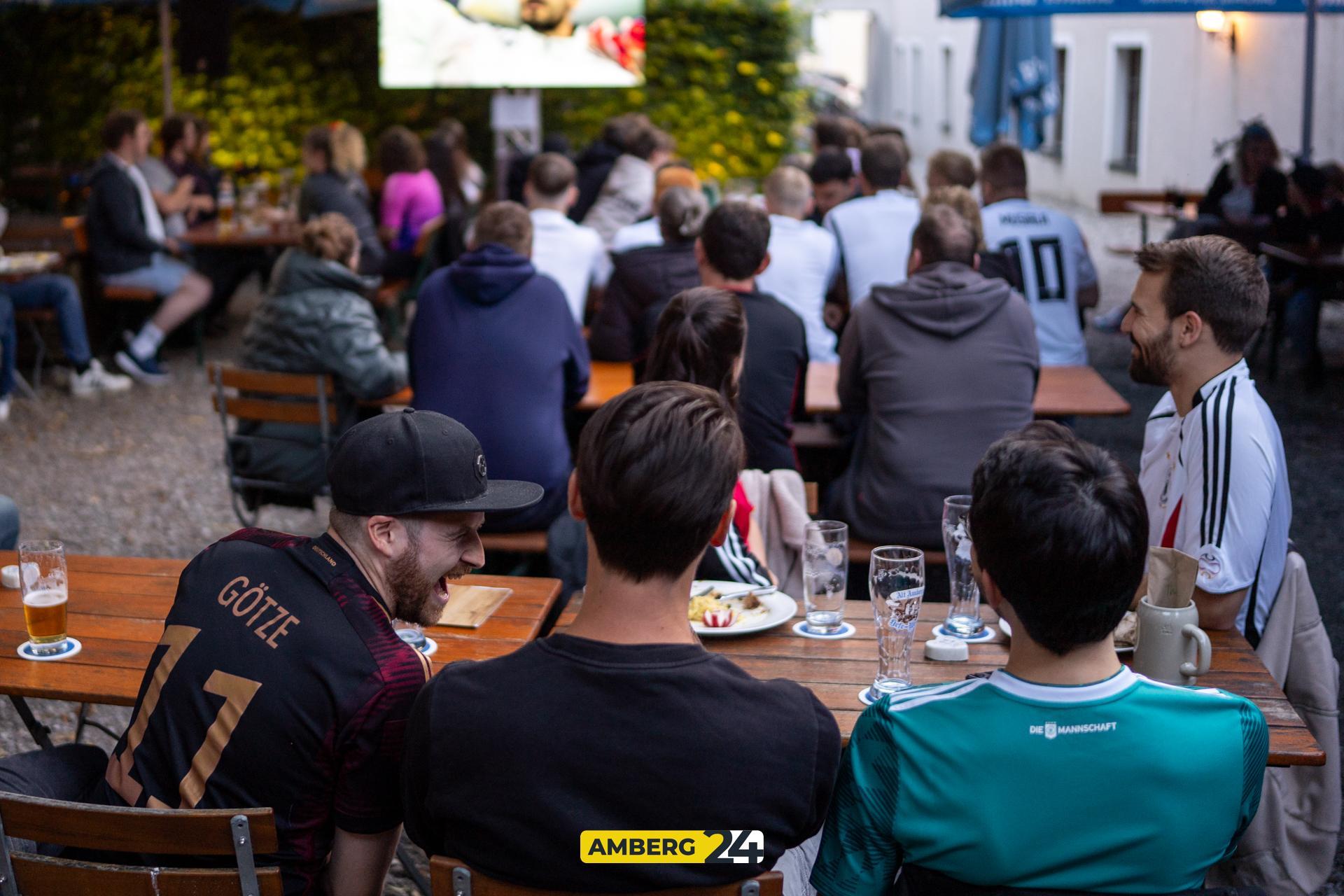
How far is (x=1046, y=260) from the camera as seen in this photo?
5656 mm

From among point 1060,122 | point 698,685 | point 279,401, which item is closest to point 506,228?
point 279,401

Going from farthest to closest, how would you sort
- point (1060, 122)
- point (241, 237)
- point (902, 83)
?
point (902, 83) < point (1060, 122) < point (241, 237)

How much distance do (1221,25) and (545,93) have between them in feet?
22.6

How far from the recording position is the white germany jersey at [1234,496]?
8.29ft

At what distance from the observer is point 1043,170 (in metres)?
20.3

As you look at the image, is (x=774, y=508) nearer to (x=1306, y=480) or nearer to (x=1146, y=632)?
(x=1146, y=632)

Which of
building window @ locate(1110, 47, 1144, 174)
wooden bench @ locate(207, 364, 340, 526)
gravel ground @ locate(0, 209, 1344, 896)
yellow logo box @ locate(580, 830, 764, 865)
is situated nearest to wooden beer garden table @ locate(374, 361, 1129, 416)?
wooden bench @ locate(207, 364, 340, 526)

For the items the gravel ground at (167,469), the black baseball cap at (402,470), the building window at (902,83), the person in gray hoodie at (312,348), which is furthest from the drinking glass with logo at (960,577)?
the building window at (902,83)

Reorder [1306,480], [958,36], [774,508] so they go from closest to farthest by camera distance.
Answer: [774,508], [1306,480], [958,36]

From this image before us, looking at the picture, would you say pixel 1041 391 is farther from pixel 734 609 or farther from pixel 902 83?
pixel 902 83

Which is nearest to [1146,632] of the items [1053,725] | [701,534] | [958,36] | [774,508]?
[1053,725]

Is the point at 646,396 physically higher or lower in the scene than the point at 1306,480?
higher

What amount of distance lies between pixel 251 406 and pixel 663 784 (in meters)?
3.39

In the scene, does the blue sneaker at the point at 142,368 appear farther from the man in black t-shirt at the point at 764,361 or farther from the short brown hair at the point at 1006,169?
the man in black t-shirt at the point at 764,361
